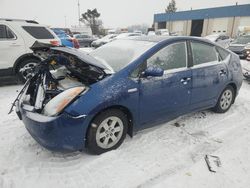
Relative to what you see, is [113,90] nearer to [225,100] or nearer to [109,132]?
[109,132]

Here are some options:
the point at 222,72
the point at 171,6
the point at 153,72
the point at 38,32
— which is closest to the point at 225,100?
the point at 222,72

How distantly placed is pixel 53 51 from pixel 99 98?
114 cm

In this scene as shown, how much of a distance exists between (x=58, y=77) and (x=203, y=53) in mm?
2526

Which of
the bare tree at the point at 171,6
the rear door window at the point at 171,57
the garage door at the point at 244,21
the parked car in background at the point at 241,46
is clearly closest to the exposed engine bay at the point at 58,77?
the rear door window at the point at 171,57

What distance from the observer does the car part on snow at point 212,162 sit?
296 centimetres

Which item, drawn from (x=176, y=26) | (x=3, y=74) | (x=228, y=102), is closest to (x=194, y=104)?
(x=228, y=102)

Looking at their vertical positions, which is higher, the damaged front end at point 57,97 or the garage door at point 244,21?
the garage door at point 244,21

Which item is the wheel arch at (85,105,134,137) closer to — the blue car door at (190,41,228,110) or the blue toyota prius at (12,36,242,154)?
the blue toyota prius at (12,36,242,154)

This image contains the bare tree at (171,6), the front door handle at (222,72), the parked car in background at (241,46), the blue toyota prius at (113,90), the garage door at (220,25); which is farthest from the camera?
the bare tree at (171,6)

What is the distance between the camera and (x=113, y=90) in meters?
2.98

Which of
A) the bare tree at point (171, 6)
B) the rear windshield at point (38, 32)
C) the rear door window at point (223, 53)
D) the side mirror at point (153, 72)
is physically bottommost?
the side mirror at point (153, 72)

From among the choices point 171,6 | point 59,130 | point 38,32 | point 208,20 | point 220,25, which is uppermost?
point 171,6

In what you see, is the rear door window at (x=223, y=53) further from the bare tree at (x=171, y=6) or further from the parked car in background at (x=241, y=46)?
the bare tree at (x=171, y=6)

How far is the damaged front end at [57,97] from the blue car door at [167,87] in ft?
2.31
